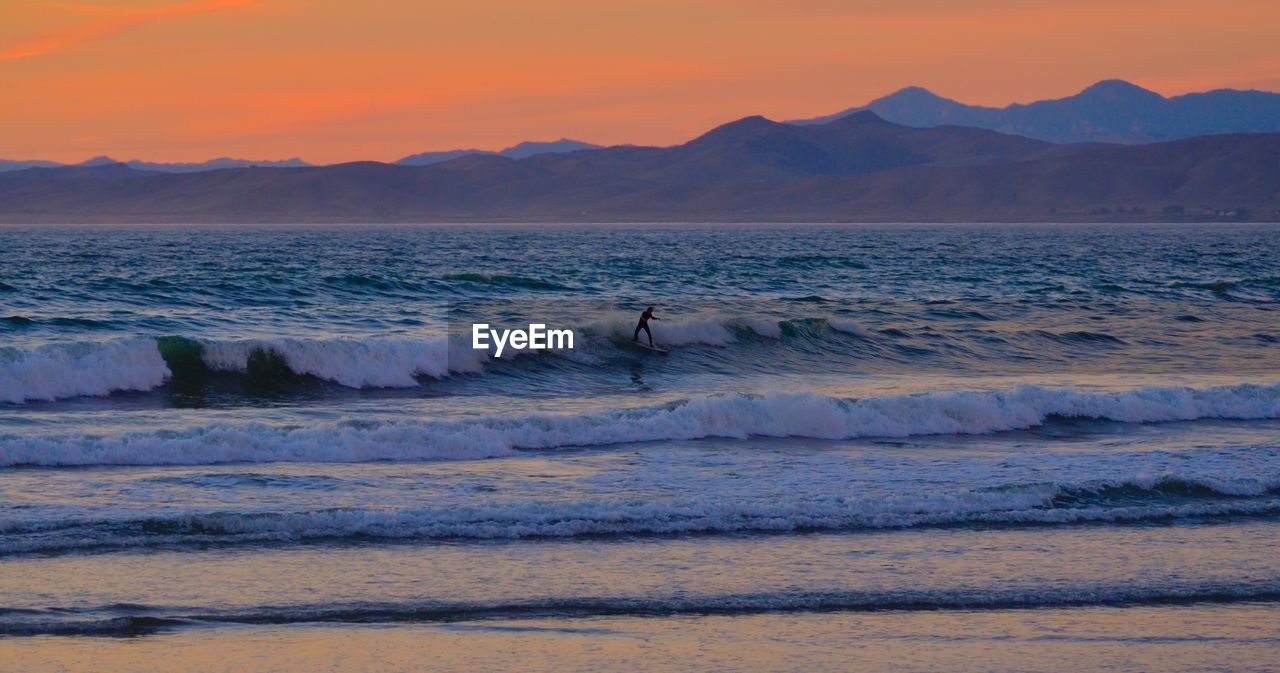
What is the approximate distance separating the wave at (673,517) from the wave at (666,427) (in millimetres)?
Result: 3670

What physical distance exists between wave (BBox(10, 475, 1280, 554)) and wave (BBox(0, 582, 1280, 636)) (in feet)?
6.63

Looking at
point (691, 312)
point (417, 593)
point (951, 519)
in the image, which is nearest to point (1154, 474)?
point (951, 519)

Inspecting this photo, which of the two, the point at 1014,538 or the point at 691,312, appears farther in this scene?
the point at 691,312

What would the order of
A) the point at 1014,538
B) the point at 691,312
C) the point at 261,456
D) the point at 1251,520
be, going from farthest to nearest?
the point at 691,312, the point at 261,456, the point at 1251,520, the point at 1014,538

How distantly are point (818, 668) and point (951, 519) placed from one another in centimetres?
458

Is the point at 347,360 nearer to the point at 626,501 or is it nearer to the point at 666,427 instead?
the point at 666,427

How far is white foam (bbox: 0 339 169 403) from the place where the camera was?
2198 centimetres

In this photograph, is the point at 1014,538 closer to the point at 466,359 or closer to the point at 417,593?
the point at 417,593

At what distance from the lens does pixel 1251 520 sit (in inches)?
530

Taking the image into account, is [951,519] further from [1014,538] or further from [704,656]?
[704,656]

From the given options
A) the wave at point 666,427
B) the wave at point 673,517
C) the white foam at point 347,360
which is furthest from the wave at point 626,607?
the white foam at point 347,360

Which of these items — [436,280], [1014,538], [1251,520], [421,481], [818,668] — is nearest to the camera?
[818,668]

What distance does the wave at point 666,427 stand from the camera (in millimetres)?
16094

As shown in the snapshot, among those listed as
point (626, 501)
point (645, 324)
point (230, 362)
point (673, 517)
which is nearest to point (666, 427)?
point (626, 501)
